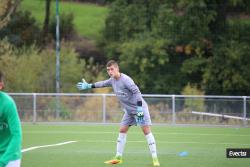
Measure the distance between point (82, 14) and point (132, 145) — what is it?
36.4 meters

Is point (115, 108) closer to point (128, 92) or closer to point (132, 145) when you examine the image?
point (132, 145)

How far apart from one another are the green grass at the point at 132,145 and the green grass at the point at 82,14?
69.7 feet

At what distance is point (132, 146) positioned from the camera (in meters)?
18.9

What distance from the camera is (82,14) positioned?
5478 centimetres

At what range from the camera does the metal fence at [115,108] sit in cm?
2862

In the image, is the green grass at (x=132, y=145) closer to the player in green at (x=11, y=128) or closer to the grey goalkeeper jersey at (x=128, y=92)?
the grey goalkeeper jersey at (x=128, y=92)

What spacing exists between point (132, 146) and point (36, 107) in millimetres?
11046

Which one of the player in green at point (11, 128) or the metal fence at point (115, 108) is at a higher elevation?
the player in green at point (11, 128)

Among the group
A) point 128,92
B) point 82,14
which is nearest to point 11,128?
point 128,92

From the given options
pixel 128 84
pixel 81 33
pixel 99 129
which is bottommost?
pixel 99 129

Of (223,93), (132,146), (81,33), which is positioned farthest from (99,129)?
(81,33)

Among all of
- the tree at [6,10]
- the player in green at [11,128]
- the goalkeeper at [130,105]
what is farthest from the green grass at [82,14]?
the player in green at [11,128]

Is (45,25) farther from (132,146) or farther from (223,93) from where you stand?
(132,146)

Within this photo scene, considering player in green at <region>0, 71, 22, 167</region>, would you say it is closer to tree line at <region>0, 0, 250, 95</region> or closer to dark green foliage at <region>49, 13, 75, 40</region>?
tree line at <region>0, 0, 250, 95</region>
